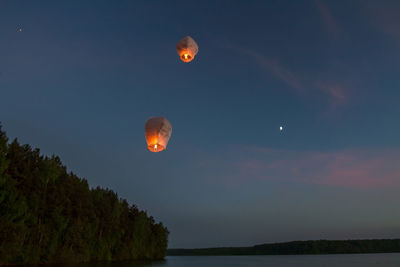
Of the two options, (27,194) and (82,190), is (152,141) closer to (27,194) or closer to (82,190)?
(27,194)

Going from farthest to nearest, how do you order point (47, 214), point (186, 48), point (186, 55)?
1. point (47, 214)
2. point (186, 55)
3. point (186, 48)

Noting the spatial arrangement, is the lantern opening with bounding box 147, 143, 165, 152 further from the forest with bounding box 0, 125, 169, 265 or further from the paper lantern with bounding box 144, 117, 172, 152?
the forest with bounding box 0, 125, 169, 265

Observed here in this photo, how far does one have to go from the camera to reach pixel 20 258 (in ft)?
113

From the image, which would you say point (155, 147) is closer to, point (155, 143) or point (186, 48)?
point (155, 143)

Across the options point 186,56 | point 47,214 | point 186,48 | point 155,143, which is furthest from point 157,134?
point 47,214

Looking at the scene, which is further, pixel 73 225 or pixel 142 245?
pixel 142 245

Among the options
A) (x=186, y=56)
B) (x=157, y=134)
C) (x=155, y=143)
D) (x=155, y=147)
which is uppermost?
(x=186, y=56)

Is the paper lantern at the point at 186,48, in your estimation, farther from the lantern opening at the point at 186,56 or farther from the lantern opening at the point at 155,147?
the lantern opening at the point at 155,147

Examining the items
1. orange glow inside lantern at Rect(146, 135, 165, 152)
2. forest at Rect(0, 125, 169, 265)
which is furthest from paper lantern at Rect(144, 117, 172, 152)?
forest at Rect(0, 125, 169, 265)

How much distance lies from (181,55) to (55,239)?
104 feet

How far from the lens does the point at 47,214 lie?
38781 millimetres

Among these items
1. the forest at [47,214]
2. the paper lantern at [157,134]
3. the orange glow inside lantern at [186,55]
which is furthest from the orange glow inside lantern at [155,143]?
the forest at [47,214]

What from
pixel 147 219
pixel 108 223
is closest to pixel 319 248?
pixel 147 219

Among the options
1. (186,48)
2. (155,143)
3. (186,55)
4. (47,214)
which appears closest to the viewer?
(155,143)
